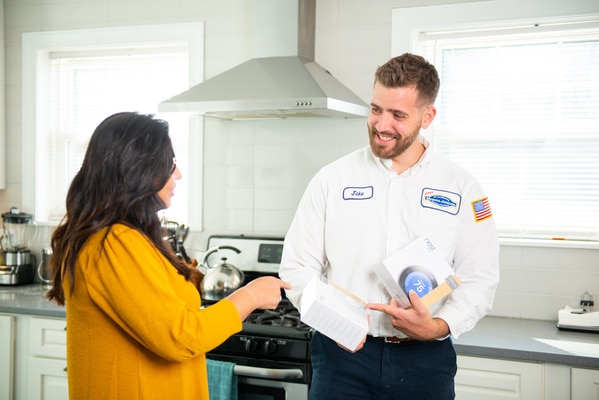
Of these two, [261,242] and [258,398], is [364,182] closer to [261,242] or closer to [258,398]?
[258,398]

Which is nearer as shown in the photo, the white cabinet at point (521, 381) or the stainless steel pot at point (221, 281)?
the white cabinet at point (521, 381)

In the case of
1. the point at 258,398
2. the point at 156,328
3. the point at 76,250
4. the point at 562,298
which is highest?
the point at 76,250

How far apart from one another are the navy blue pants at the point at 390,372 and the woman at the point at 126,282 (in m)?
0.52

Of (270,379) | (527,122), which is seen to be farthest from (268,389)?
(527,122)

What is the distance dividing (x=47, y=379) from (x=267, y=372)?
49.7 inches

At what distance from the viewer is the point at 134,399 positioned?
4.82 feet

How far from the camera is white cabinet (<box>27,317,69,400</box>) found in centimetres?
319

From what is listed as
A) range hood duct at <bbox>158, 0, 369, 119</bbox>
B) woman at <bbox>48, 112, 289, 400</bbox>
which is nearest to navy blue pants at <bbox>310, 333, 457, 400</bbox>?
woman at <bbox>48, 112, 289, 400</bbox>

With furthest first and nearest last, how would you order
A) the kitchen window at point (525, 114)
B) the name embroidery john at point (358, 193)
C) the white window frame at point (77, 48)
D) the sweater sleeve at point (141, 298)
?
the white window frame at point (77, 48), the kitchen window at point (525, 114), the name embroidery john at point (358, 193), the sweater sleeve at point (141, 298)

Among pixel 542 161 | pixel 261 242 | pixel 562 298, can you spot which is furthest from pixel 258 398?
pixel 542 161

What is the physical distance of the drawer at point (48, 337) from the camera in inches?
125

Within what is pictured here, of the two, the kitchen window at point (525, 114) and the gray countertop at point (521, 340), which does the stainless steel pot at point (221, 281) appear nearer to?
the gray countertop at point (521, 340)


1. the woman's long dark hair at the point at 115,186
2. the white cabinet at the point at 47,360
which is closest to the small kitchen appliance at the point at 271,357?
the white cabinet at the point at 47,360

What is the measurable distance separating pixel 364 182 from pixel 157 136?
0.75 metres
